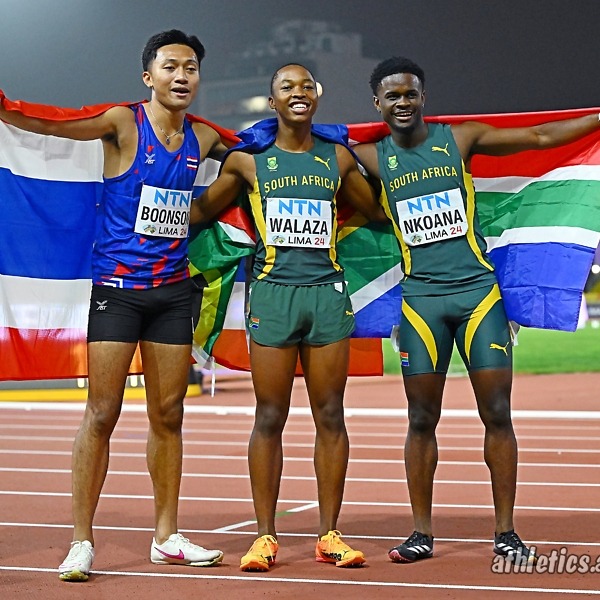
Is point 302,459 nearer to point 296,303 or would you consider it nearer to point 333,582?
point 296,303

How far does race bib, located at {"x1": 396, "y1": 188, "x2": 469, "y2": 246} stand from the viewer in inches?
193

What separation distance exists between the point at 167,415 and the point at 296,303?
762 mm

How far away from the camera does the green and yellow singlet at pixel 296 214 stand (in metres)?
4.78

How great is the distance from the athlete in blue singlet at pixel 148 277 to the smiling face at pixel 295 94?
0.38 metres

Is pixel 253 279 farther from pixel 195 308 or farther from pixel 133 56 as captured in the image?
pixel 133 56

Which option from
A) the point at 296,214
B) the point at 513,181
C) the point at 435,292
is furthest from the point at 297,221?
the point at 513,181

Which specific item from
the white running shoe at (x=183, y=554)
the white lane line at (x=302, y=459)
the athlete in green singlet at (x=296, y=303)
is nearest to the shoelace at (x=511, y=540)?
the athlete in green singlet at (x=296, y=303)

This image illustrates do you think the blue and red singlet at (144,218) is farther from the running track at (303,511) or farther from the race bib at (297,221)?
the running track at (303,511)

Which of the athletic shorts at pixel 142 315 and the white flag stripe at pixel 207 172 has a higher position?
the white flag stripe at pixel 207 172

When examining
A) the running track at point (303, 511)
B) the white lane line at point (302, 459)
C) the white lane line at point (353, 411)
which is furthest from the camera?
the white lane line at point (353, 411)

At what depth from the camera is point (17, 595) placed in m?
4.28

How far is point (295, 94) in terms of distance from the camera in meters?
4.77

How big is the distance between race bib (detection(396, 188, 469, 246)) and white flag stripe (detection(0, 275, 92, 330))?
1.65m

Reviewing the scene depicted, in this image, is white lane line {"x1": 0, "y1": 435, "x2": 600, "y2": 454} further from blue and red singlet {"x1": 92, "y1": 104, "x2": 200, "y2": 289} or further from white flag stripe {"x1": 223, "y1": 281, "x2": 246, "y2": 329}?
blue and red singlet {"x1": 92, "y1": 104, "x2": 200, "y2": 289}
